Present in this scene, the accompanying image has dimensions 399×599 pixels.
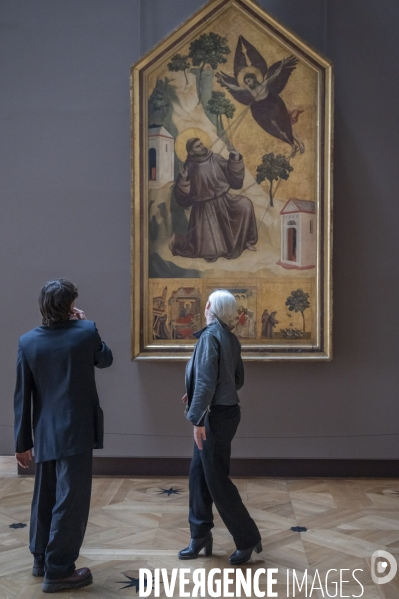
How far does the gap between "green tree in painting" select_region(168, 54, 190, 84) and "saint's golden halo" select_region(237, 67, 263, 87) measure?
565mm

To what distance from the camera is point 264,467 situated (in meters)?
6.99

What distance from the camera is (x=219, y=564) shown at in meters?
4.61

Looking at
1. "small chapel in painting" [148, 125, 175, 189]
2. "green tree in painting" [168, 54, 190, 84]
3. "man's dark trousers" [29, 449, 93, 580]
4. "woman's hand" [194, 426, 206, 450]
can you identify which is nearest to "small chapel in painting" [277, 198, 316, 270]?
"small chapel in painting" [148, 125, 175, 189]

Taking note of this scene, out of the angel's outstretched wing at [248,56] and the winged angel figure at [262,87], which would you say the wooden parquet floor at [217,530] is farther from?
the angel's outstretched wing at [248,56]

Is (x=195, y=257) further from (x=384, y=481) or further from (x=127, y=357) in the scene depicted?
(x=384, y=481)

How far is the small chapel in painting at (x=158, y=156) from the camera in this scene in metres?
6.93

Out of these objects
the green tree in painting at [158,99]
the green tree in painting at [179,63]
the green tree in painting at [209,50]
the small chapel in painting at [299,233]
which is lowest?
the small chapel in painting at [299,233]

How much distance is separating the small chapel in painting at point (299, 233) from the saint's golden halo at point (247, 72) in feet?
4.39

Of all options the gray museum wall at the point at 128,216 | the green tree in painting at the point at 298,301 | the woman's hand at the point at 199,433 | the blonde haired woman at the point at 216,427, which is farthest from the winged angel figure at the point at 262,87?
the woman's hand at the point at 199,433

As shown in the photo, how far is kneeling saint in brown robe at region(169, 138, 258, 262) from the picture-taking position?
22.7ft

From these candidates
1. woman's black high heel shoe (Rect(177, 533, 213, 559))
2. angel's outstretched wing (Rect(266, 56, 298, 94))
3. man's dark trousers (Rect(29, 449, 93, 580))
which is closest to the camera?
man's dark trousers (Rect(29, 449, 93, 580))

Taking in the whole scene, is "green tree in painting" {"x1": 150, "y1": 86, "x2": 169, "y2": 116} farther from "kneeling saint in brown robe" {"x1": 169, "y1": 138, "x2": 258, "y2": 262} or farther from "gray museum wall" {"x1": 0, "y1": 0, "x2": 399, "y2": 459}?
"kneeling saint in brown robe" {"x1": 169, "y1": 138, "x2": 258, "y2": 262}

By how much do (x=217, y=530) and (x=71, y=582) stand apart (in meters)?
1.50

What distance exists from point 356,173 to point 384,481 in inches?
129
